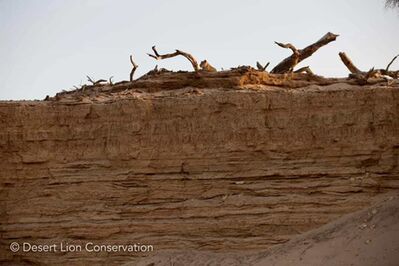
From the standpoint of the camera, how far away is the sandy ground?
36.2ft

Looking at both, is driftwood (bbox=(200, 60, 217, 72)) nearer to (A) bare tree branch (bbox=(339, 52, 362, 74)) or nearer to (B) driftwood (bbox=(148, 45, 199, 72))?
(B) driftwood (bbox=(148, 45, 199, 72))

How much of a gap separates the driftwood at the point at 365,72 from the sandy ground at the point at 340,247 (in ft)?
8.56

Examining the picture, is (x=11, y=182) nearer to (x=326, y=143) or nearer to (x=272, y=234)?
(x=272, y=234)

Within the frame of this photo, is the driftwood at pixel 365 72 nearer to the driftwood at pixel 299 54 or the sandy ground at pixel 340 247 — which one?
the driftwood at pixel 299 54

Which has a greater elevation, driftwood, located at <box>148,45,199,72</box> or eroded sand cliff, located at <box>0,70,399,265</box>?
driftwood, located at <box>148,45,199,72</box>

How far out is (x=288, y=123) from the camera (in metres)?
12.5

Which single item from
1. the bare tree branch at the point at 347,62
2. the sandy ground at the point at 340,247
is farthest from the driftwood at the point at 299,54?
the sandy ground at the point at 340,247

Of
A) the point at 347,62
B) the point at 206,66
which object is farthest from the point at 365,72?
the point at 206,66

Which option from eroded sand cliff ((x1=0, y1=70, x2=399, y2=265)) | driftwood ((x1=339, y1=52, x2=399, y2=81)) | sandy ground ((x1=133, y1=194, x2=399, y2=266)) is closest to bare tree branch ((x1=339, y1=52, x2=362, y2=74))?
driftwood ((x1=339, y1=52, x2=399, y2=81))

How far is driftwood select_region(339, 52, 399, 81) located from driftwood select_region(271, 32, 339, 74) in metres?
0.46

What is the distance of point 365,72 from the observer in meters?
14.2

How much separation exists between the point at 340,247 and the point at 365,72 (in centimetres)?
421

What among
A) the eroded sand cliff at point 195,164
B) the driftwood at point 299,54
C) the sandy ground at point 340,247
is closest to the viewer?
the sandy ground at point 340,247

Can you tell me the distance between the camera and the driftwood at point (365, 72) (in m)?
13.7
